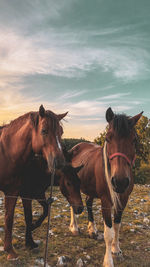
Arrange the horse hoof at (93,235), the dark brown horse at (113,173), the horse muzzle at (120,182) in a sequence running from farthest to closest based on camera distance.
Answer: the horse hoof at (93,235) → the dark brown horse at (113,173) → the horse muzzle at (120,182)

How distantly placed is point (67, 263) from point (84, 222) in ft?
8.84

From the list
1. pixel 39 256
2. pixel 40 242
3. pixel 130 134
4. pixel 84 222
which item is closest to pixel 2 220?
pixel 40 242

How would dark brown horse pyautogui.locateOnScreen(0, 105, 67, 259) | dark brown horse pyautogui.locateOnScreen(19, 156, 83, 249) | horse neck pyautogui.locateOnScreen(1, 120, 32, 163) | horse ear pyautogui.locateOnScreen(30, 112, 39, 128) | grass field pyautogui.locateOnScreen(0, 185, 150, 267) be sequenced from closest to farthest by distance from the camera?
1. dark brown horse pyautogui.locateOnScreen(0, 105, 67, 259)
2. horse ear pyautogui.locateOnScreen(30, 112, 39, 128)
3. horse neck pyautogui.locateOnScreen(1, 120, 32, 163)
4. grass field pyautogui.locateOnScreen(0, 185, 150, 267)
5. dark brown horse pyautogui.locateOnScreen(19, 156, 83, 249)

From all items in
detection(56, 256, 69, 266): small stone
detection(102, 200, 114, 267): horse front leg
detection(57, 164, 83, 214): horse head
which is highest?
detection(57, 164, 83, 214): horse head

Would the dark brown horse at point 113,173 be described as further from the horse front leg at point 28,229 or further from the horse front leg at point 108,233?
the horse front leg at point 28,229

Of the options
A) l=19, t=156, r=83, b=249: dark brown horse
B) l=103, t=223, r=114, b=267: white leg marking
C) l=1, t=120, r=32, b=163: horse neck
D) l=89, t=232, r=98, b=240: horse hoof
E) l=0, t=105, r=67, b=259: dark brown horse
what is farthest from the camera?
l=89, t=232, r=98, b=240: horse hoof

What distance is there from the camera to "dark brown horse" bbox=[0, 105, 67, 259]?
3537 millimetres

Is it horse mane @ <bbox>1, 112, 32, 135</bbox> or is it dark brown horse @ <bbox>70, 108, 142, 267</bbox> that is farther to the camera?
horse mane @ <bbox>1, 112, 32, 135</bbox>

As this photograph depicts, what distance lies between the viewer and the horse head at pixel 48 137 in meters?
3.35

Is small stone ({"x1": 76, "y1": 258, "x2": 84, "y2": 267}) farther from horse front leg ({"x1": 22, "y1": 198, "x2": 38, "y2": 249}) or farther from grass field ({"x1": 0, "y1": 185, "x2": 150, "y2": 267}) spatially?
horse front leg ({"x1": 22, "y1": 198, "x2": 38, "y2": 249})

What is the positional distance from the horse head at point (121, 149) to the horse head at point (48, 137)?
85 centimetres

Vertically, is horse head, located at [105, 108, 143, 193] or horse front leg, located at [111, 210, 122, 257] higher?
horse head, located at [105, 108, 143, 193]

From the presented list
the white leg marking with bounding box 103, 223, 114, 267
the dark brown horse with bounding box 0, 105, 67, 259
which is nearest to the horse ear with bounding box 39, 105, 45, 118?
the dark brown horse with bounding box 0, 105, 67, 259

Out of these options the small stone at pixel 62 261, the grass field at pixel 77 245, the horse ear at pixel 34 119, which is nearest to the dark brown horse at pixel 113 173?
the grass field at pixel 77 245
